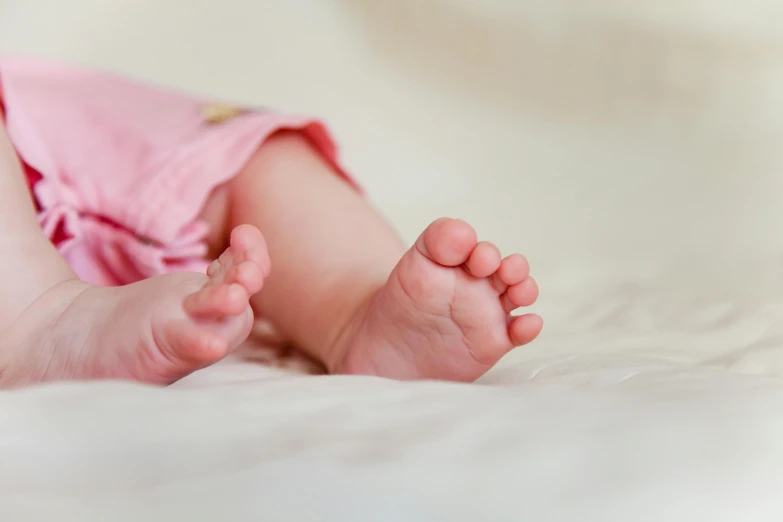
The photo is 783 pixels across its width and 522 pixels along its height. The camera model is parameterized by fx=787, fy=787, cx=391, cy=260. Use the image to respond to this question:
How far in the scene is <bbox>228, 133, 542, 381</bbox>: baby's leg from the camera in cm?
51

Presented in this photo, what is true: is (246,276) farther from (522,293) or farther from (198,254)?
(198,254)

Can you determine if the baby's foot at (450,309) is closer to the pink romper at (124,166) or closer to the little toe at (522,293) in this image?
the little toe at (522,293)

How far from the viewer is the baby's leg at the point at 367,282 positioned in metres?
0.51

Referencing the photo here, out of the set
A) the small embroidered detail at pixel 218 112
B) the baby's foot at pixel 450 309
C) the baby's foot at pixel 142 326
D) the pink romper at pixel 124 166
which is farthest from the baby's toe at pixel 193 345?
the small embroidered detail at pixel 218 112

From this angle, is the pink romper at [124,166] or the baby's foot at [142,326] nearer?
the baby's foot at [142,326]

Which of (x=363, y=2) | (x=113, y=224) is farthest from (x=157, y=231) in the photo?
(x=363, y=2)

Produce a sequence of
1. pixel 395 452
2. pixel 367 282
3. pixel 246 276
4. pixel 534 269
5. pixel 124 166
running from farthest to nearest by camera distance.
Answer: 1. pixel 534 269
2. pixel 124 166
3. pixel 367 282
4. pixel 246 276
5. pixel 395 452

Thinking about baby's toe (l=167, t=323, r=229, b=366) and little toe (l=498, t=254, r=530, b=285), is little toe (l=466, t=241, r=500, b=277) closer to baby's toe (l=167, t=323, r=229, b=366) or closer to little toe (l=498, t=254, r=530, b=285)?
little toe (l=498, t=254, r=530, b=285)

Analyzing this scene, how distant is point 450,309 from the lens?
0.52 metres

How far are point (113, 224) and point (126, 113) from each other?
13 centimetres

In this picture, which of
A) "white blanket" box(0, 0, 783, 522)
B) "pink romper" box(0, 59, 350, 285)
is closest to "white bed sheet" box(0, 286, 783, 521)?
"white blanket" box(0, 0, 783, 522)

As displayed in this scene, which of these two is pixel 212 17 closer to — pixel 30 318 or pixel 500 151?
pixel 500 151

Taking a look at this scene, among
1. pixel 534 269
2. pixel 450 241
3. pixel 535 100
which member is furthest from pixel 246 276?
pixel 535 100

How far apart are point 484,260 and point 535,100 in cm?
72
